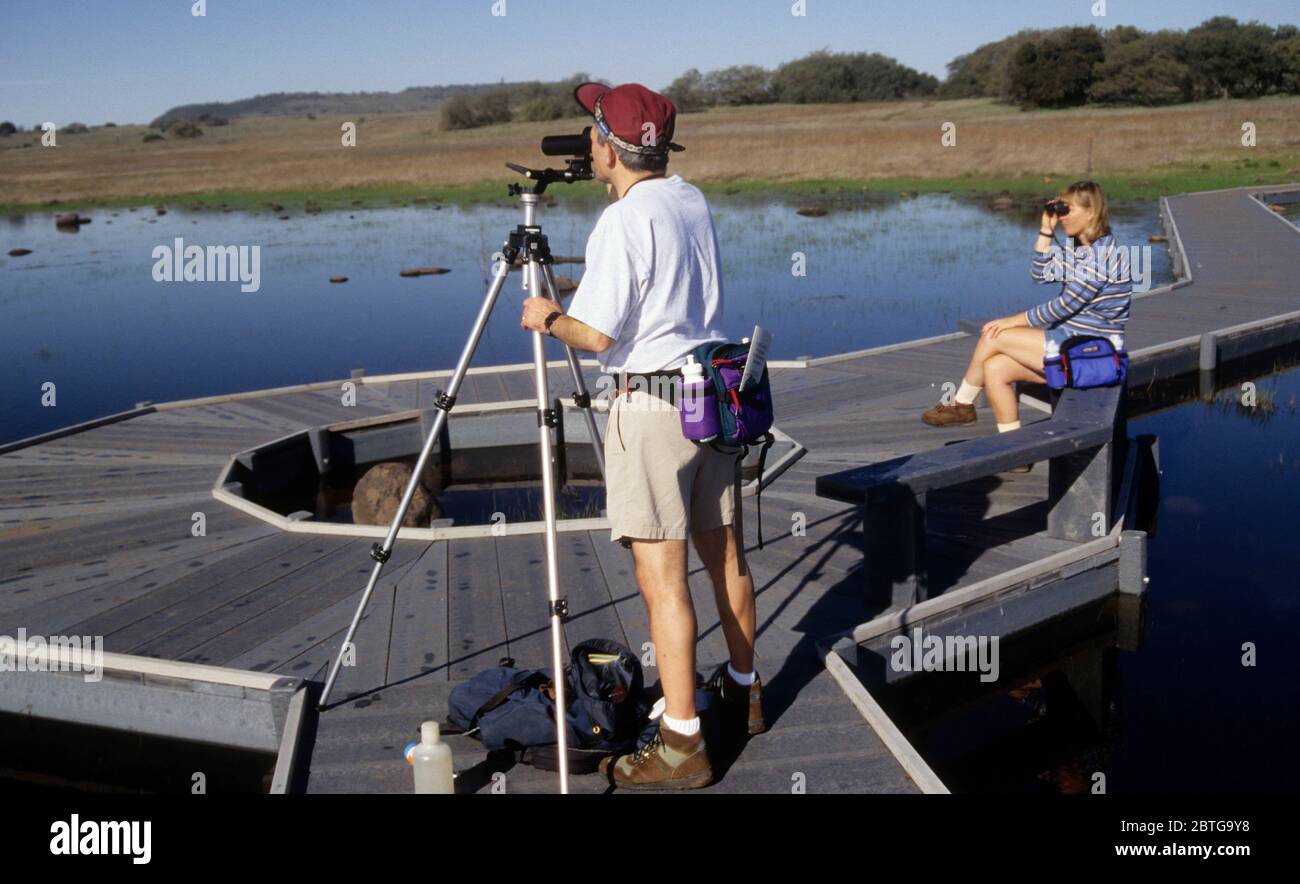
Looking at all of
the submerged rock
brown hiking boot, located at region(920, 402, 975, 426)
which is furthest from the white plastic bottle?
the submerged rock

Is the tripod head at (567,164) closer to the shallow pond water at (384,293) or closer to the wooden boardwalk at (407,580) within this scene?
the wooden boardwalk at (407,580)

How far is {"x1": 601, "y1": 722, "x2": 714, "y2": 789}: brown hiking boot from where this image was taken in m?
3.52

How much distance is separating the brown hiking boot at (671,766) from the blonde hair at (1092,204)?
3978 mm

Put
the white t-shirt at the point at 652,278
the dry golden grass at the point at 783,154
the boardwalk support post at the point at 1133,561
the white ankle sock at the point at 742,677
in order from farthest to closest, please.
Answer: the dry golden grass at the point at 783,154
the boardwalk support post at the point at 1133,561
the white ankle sock at the point at 742,677
the white t-shirt at the point at 652,278

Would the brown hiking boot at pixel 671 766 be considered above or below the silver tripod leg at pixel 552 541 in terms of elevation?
below

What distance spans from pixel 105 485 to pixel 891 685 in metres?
4.87

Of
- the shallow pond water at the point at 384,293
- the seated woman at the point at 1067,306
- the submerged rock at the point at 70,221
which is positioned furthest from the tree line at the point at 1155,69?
the seated woman at the point at 1067,306

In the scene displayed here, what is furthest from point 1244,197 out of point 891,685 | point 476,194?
point 891,685

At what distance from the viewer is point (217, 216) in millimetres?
29766

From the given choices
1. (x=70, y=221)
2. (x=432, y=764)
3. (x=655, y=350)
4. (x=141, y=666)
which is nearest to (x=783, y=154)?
(x=70, y=221)

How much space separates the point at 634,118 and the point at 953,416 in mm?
4832

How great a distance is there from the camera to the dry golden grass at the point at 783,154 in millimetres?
32719

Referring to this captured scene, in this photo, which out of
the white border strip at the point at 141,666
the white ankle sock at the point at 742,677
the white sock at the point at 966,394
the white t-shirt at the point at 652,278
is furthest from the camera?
the white sock at the point at 966,394
